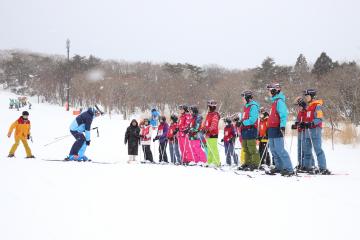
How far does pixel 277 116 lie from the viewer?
7.75m

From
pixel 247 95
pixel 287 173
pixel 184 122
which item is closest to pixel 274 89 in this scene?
pixel 247 95

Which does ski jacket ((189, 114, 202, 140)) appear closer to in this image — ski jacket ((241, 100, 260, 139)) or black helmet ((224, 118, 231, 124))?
black helmet ((224, 118, 231, 124))

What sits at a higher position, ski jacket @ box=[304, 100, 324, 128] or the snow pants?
ski jacket @ box=[304, 100, 324, 128]

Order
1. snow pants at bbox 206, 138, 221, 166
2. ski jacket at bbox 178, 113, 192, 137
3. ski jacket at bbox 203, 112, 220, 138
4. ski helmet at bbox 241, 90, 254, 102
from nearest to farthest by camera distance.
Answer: ski helmet at bbox 241, 90, 254, 102, snow pants at bbox 206, 138, 221, 166, ski jacket at bbox 203, 112, 220, 138, ski jacket at bbox 178, 113, 192, 137

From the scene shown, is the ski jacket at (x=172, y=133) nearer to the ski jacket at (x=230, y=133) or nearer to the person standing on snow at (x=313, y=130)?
the ski jacket at (x=230, y=133)

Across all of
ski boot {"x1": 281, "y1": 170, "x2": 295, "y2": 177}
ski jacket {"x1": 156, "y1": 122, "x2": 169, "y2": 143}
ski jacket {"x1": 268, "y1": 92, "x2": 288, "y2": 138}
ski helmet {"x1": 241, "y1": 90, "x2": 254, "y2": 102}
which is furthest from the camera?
ski jacket {"x1": 156, "y1": 122, "x2": 169, "y2": 143}

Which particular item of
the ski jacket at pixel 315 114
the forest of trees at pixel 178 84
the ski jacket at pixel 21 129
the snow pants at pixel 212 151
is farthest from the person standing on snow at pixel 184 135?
the forest of trees at pixel 178 84

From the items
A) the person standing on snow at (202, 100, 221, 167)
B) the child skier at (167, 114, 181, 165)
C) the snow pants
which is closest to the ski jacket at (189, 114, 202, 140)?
the person standing on snow at (202, 100, 221, 167)

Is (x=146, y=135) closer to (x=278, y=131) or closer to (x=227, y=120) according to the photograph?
(x=227, y=120)

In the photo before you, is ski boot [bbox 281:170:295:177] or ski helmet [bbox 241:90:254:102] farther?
ski helmet [bbox 241:90:254:102]

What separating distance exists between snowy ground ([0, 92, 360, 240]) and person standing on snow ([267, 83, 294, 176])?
2.78 feet

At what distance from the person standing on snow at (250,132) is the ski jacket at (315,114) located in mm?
1243

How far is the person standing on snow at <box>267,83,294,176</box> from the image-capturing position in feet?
24.5

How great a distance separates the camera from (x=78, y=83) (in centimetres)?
7056
